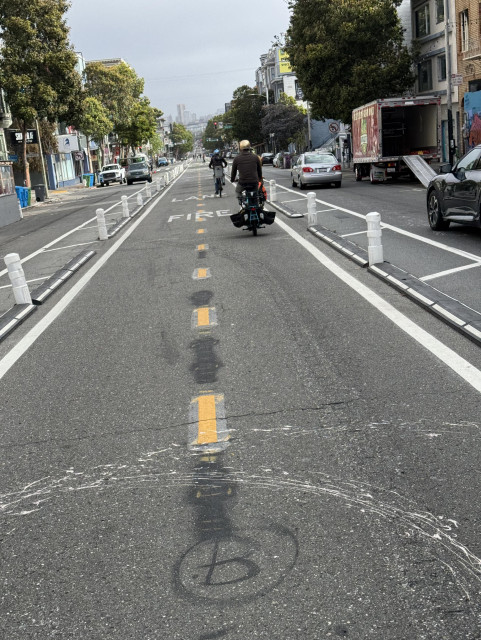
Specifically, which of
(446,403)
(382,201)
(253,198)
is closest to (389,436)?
(446,403)

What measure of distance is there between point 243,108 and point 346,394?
356 ft

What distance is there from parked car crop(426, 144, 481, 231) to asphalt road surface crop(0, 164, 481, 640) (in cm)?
549

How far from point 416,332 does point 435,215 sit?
830cm

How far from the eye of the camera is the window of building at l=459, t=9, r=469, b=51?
127 feet

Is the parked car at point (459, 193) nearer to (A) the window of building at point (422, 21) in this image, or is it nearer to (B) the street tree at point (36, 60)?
(B) the street tree at point (36, 60)

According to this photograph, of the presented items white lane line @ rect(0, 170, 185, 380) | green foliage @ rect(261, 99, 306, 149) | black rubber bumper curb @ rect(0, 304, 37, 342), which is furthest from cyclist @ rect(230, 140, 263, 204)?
green foliage @ rect(261, 99, 306, 149)

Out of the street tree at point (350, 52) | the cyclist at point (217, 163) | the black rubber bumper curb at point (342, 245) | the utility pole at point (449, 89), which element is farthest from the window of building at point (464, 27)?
the black rubber bumper curb at point (342, 245)

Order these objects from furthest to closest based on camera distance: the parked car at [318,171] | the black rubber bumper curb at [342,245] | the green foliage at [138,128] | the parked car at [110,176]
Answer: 1. the green foliage at [138,128]
2. the parked car at [110,176]
3. the parked car at [318,171]
4. the black rubber bumper curb at [342,245]

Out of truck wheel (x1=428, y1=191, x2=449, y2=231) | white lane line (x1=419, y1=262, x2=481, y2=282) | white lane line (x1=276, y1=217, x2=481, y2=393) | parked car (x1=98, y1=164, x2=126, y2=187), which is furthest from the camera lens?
parked car (x1=98, y1=164, x2=126, y2=187)

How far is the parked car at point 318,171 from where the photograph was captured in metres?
31.8

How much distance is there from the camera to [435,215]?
15.1 m

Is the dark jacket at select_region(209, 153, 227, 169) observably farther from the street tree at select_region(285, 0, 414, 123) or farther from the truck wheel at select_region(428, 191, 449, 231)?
the truck wheel at select_region(428, 191, 449, 231)

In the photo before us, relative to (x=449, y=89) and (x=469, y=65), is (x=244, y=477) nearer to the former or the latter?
(x=449, y=89)

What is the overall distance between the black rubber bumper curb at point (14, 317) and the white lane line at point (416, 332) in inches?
161
